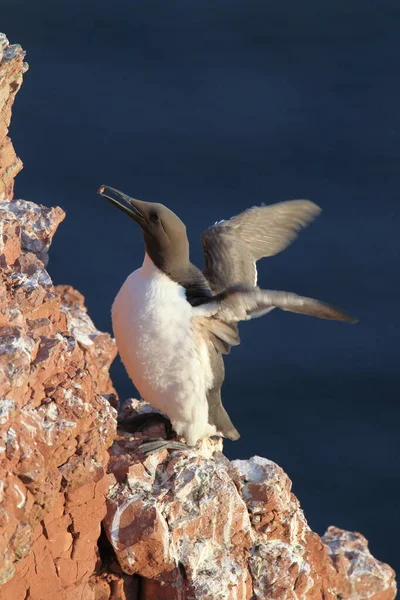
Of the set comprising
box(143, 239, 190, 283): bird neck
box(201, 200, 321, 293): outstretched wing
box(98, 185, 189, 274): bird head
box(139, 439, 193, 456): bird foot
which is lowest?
box(139, 439, 193, 456): bird foot

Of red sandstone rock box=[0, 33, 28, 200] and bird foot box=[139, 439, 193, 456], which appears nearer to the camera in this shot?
bird foot box=[139, 439, 193, 456]

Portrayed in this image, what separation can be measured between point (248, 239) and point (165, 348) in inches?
76.7

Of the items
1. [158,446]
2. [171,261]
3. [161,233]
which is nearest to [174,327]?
[171,261]

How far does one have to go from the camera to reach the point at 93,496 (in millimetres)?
6422

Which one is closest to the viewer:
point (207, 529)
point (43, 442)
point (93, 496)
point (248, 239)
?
point (43, 442)

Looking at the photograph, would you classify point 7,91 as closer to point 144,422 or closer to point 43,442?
point 144,422

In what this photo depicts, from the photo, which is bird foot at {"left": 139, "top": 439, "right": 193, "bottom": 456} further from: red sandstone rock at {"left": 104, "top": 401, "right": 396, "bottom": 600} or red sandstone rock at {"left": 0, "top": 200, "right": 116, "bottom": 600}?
red sandstone rock at {"left": 0, "top": 200, "right": 116, "bottom": 600}

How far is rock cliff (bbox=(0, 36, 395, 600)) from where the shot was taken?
5.87 metres

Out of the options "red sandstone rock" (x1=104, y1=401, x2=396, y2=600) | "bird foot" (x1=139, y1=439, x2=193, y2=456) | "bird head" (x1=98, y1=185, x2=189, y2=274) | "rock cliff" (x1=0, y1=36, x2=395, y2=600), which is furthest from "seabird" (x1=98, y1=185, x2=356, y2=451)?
"bird foot" (x1=139, y1=439, x2=193, y2=456)

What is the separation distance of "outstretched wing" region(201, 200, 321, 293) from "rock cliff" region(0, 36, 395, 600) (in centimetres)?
152

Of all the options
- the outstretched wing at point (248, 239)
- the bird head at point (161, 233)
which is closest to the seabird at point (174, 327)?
the bird head at point (161, 233)

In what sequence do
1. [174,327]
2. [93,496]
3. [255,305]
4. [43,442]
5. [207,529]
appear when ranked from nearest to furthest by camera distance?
1. [43,442]
2. [93,496]
3. [207,529]
4. [255,305]
5. [174,327]

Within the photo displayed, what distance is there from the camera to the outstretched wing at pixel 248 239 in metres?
8.94

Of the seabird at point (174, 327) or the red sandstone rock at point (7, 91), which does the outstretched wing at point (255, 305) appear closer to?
the seabird at point (174, 327)
